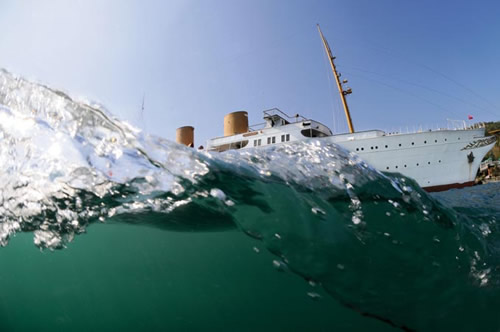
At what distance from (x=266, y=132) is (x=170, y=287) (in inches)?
711

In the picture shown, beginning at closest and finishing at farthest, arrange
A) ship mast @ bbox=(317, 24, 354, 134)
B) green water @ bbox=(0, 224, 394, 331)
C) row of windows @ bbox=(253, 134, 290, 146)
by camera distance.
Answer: green water @ bbox=(0, 224, 394, 331), row of windows @ bbox=(253, 134, 290, 146), ship mast @ bbox=(317, 24, 354, 134)

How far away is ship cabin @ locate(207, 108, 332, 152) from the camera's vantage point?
21.0 m

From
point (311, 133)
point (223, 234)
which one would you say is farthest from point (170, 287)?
point (311, 133)

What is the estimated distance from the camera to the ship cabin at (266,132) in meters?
21.0

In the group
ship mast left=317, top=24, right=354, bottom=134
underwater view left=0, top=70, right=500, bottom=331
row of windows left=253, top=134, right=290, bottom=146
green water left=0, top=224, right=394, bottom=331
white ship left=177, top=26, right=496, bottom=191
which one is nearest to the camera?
underwater view left=0, top=70, right=500, bottom=331

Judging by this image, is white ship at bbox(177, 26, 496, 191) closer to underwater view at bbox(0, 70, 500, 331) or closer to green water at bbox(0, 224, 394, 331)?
underwater view at bbox(0, 70, 500, 331)

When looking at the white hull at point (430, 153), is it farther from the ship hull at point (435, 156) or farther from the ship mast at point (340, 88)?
the ship mast at point (340, 88)

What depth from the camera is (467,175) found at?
18.7 meters

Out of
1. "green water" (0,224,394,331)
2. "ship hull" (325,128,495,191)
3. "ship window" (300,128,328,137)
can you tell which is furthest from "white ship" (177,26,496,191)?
"green water" (0,224,394,331)

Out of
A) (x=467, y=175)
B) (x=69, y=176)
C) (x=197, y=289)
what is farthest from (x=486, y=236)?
(x=467, y=175)

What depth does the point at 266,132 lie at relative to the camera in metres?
21.6

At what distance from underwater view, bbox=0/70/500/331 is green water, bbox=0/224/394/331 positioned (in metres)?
0.02

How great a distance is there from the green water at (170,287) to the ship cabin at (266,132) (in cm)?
1647

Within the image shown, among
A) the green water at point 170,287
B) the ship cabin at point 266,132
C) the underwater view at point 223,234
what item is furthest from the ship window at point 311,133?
the green water at point 170,287
